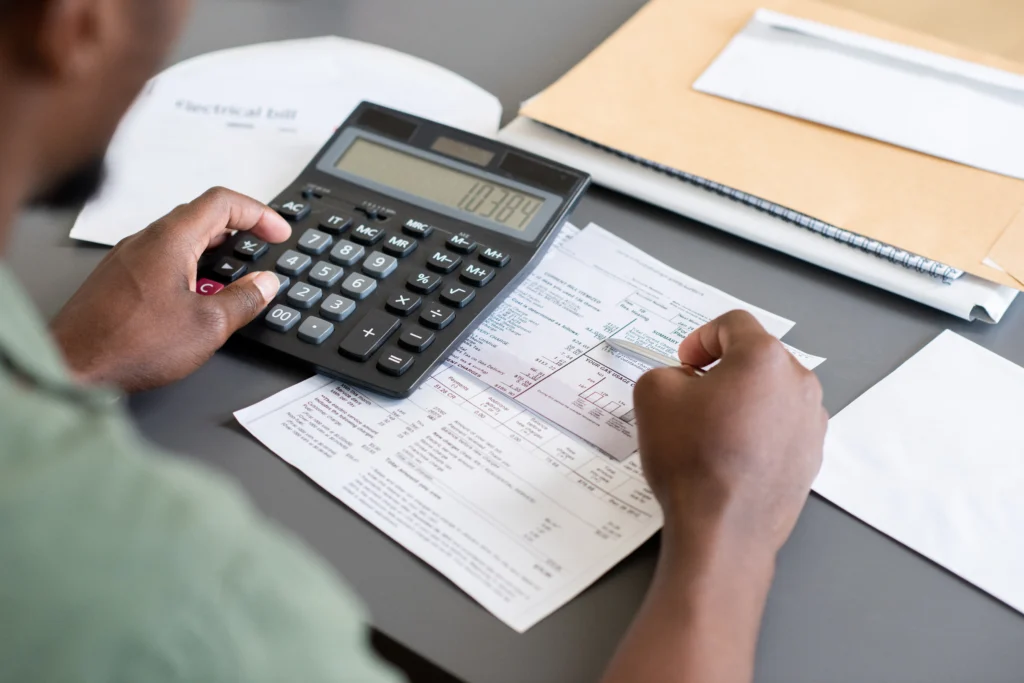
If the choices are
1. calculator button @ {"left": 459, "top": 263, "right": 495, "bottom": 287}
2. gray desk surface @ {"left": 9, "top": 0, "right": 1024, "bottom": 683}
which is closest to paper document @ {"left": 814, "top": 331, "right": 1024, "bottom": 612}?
gray desk surface @ {"left": 9, "top": 0, "right": 1024, "bottom": 683}

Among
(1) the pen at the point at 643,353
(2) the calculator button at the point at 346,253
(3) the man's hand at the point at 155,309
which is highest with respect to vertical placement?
(1) the pen at the point at 643,353

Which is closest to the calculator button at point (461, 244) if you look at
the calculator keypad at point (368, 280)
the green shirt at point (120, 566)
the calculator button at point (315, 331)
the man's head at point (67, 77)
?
the calculator keypad at point (368, 280)

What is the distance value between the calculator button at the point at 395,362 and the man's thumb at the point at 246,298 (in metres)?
0.09

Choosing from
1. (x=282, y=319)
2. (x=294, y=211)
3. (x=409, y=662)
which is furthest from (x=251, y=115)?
(x=409, y=662)

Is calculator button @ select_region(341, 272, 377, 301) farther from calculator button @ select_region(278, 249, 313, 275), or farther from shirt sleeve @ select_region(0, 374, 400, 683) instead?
shirt sleeve @ select_region(0, 374, 400, 683)

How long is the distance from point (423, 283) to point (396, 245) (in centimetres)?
4

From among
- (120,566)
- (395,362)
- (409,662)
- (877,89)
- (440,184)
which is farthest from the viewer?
(877,89)

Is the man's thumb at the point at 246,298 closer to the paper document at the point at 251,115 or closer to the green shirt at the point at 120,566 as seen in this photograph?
the paper document at the point at 251,115

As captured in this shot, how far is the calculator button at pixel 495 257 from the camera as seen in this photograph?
638mm

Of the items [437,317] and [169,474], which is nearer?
[169,474]

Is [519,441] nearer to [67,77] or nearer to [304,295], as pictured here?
[304,295]

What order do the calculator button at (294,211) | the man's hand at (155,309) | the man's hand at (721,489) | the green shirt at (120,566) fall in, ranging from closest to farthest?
the green shirt at (120,566)
the man's hand at (721,489)
the man's hand at (155,309)
the calculator button at (294,211)

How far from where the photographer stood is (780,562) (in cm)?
51

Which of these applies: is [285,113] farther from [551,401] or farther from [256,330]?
[551,401]
